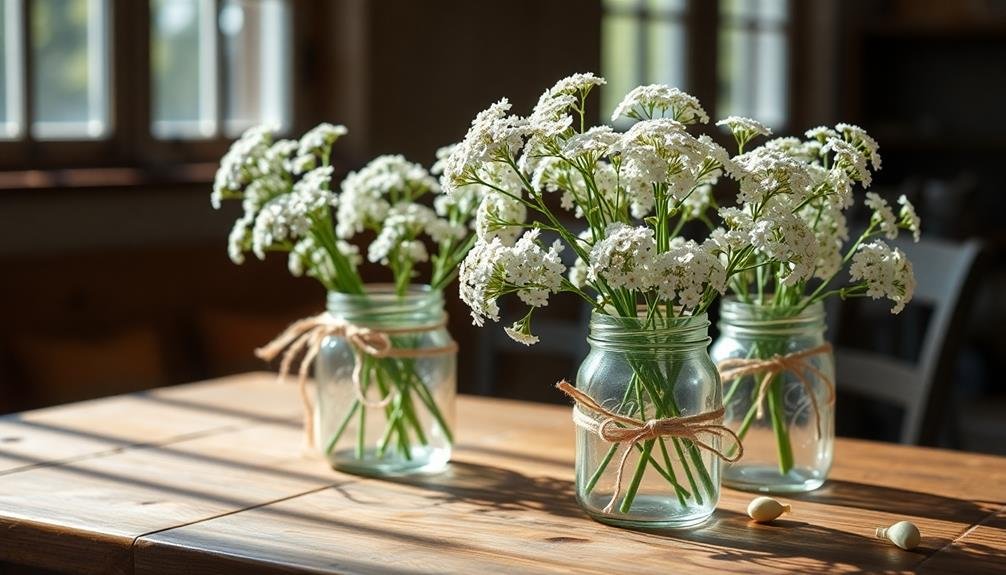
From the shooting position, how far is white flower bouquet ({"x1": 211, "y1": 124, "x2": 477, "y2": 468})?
4.67 ft

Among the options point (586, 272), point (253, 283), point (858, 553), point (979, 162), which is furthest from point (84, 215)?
point (979, 162)

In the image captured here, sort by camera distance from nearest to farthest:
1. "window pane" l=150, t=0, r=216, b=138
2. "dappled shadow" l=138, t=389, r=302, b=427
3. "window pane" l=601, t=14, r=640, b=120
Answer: "dappled shadow" l=138, t=389, r=302, b=427 → "window pane" l=150, t=0, r=216, b=138 → "window pane" l=601, t=14, r=640, b=120

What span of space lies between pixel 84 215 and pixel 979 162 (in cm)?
409

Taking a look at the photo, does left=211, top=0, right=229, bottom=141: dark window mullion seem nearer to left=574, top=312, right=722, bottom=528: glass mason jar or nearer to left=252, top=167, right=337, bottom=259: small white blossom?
left=252, top=167, right=337, bottom=259: small white blossom

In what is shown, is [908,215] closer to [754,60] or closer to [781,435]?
[781,435]

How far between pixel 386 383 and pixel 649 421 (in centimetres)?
36

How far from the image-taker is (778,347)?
1.36 m

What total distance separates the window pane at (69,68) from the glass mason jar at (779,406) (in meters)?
2.06

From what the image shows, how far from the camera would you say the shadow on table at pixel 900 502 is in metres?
1.29

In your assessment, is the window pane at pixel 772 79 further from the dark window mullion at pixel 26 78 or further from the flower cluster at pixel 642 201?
the flower cluster at pixel 642 201

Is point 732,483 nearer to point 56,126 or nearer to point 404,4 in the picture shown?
point 56,126

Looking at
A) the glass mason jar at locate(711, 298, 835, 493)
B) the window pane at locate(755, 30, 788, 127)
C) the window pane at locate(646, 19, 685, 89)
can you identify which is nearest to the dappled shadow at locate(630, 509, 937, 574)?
the glass mason jar at locate(711, 298, 835, 493)

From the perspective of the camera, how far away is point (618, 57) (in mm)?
4957

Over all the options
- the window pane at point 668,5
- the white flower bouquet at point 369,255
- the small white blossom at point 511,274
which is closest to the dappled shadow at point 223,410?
the white flower bouquet at point 369,255
